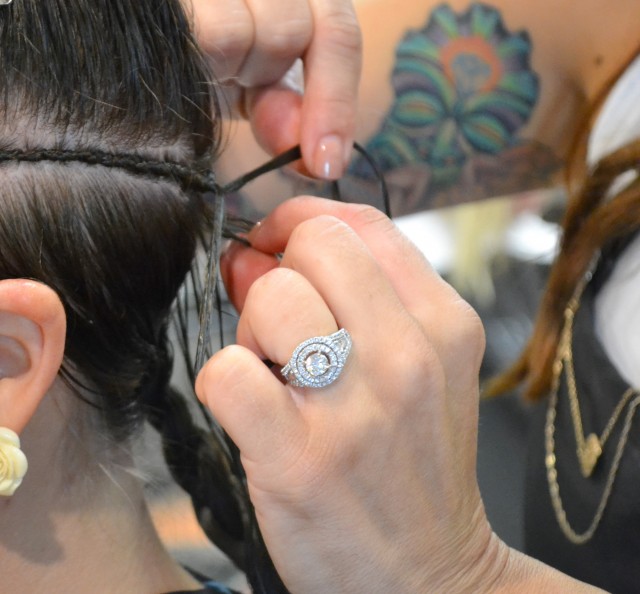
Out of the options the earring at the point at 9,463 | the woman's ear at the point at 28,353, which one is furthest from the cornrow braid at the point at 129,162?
the earring at the point at 9,463

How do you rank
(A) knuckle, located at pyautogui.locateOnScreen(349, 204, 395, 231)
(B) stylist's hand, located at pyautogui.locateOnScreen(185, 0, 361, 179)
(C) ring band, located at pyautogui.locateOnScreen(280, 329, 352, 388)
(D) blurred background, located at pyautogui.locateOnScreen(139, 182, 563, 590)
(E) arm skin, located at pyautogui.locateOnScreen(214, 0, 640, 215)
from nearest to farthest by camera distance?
(C) ring band, located at pyautogui.locateOnScreen(280, 329, 352, 388), (A) knuckle, located at pyautogui.locateOnScreen(349, 204, 395, 231), (B) stylist's hand, located at pyautogui.locateOnScreen(185, 0, 361, 179), (E) arm skin, located at pyautogui.locateOnScreen(214, 0, 640, 215), (D) blurred background, located at pyautogui.locateOnScreen(139, 182, 563, 590)

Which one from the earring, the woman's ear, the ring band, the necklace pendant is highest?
the ring band

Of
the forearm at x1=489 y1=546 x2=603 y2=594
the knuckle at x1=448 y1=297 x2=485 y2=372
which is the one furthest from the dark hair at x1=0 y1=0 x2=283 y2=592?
the forearm at x1=489 y1=546 x2=603 y2=594

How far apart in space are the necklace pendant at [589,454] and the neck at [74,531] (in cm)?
54

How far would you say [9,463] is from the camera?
534 mm

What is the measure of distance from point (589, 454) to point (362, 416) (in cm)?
54

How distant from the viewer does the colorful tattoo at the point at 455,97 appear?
118 centimetres

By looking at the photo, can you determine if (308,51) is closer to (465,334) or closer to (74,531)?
(465,334)

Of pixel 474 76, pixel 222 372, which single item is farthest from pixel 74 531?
pixel 474 76

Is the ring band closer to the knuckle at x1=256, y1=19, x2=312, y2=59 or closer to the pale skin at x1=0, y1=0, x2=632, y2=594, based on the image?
the pale skin at x1=0, y1=0, x2=632, y2=594

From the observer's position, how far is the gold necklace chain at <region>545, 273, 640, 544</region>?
0.90 meters

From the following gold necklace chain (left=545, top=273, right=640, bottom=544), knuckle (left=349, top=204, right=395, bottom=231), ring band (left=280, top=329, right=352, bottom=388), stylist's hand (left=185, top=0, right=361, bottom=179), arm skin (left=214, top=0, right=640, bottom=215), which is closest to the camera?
ring band (left=280, top=329, right=352, bottom=388)

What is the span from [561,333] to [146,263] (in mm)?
688

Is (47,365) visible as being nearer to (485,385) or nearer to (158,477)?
(158,477)
